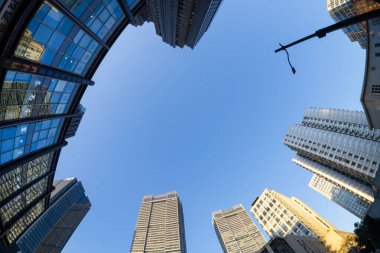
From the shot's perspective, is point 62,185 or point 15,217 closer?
point 15,217

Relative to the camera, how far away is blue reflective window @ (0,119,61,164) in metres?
29.7

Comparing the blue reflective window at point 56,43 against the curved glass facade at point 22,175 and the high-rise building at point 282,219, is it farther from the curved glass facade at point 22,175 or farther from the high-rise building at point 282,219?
the high-rise building at point 282,219

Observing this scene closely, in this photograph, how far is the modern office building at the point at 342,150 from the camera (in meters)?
95.8

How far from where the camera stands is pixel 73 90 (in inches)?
1496

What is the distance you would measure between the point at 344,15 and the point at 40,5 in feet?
421

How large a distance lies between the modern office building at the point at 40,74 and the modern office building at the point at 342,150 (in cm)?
9957

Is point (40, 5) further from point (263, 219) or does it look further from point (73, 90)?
point (263, 219)

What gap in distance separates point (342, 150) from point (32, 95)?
11657 centimetres

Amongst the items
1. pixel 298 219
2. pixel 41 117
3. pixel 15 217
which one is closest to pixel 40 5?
pixel 41 117

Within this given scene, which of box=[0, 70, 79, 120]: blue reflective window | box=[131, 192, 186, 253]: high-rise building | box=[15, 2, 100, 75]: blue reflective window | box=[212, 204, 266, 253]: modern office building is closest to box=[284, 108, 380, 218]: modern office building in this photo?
box=[212, 204, 266, 253]: modern office building

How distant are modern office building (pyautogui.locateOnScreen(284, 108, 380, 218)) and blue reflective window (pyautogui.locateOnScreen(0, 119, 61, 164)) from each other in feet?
335

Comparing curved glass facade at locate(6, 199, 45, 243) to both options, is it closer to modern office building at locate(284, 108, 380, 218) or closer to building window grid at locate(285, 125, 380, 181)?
modern office building at locate(284, 108, 380, 218)

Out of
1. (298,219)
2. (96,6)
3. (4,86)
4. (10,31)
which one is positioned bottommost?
(298,219)

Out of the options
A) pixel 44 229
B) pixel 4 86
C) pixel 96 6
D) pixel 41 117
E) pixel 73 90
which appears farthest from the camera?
pixel 44 229
